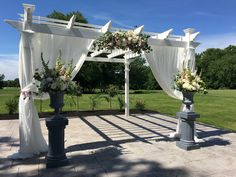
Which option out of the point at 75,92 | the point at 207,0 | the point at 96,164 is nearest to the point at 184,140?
the point at 96,164

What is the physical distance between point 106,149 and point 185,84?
207 centimetres

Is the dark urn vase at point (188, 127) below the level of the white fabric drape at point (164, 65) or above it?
below

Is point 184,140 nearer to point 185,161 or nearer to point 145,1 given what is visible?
point 185,161

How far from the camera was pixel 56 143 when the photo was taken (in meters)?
3.71

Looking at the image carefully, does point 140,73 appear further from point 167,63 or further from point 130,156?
point 130,156

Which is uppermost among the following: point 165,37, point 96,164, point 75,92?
Answer: point 165,37

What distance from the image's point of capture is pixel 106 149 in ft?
15.2

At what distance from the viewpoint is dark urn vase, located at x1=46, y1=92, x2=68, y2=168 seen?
3.65 meters

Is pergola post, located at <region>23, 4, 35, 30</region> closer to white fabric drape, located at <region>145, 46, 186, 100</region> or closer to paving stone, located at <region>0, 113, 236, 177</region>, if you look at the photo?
paving stone, located at <region>0, 113, 236, 177</region>

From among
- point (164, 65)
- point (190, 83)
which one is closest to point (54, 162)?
point (190, 83)

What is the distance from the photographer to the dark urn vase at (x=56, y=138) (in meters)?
3.65

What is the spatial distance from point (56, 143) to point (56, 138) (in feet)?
0.27

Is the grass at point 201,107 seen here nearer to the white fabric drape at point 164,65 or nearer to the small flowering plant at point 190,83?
the white fabric drape at point 164,65

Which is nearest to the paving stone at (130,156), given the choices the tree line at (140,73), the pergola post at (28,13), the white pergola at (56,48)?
the white pergola at (56,48)
